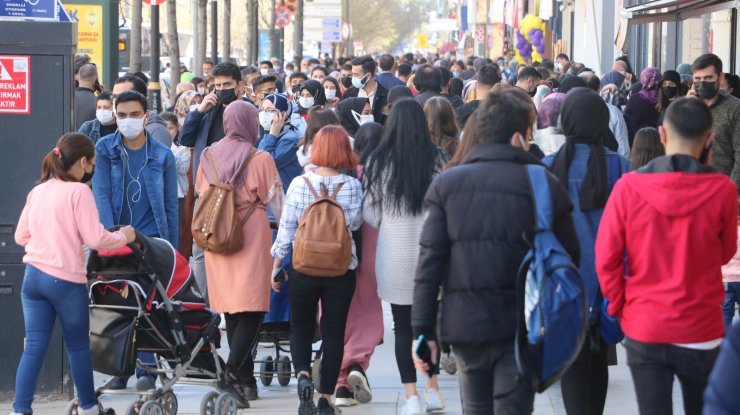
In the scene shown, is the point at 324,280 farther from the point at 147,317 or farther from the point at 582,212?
the point at 582,212

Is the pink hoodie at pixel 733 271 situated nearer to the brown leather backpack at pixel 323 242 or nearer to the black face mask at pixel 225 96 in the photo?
the brown leather backpack at pixel 323 242

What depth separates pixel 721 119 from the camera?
9.88 meters

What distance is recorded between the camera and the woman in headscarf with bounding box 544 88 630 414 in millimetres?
6039

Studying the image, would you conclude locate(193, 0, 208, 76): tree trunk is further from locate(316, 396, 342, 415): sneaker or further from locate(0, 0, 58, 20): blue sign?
locate(316, 396, 342, 415): sneaker

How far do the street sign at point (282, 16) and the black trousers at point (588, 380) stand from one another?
39483mm

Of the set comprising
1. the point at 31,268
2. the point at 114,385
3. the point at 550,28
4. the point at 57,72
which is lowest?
the point at 114,385

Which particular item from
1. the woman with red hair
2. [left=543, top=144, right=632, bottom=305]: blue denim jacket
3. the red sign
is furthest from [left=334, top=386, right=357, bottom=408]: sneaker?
the red sign

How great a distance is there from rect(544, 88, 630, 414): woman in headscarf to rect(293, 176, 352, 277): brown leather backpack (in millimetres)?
1329

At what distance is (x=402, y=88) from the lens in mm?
10484

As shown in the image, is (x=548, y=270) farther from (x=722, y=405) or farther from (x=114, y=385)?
(x=114, y=385)

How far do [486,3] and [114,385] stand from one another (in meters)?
69.3

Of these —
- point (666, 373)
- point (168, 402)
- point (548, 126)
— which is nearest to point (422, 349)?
point (666, 373)

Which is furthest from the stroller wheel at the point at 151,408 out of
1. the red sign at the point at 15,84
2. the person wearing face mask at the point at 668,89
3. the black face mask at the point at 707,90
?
the person wearing face mask at the point at 668,89

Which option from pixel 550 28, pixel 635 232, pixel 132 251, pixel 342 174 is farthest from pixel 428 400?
pixel 550 28
